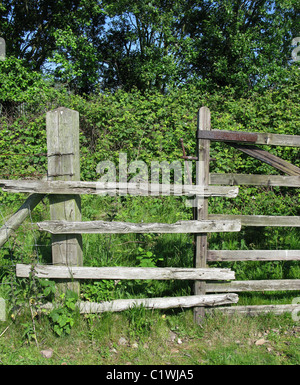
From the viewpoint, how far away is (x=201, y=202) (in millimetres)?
3238

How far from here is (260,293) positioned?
3.71m

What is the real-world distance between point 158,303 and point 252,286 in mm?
1071

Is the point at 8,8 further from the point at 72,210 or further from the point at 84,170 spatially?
the point at 72,210

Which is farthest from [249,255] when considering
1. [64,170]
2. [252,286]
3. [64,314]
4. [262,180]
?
[64,170]

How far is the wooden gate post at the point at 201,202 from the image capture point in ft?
10.7

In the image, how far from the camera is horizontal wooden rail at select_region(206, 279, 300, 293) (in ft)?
11.2

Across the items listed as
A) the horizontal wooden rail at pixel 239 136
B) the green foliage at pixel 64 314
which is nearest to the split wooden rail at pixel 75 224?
the green foliage at pixel 64 314

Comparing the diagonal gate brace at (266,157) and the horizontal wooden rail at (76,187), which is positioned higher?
the diagonal gate brace at (266,157)

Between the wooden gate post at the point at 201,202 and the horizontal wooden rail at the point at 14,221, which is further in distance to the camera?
the wooden gate post at the point at 201,202

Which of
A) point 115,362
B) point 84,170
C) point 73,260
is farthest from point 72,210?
point 84,170

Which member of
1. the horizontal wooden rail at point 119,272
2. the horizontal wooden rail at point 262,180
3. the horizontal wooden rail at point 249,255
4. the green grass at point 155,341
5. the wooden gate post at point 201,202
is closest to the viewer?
the green grass at point 155,341

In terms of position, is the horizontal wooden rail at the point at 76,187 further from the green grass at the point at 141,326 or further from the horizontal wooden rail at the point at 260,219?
the horizontal wooden rail at the point at 260,219

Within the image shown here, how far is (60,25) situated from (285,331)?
13785mm

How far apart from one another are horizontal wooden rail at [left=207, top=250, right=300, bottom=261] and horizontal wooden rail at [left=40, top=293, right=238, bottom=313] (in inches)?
15.4
